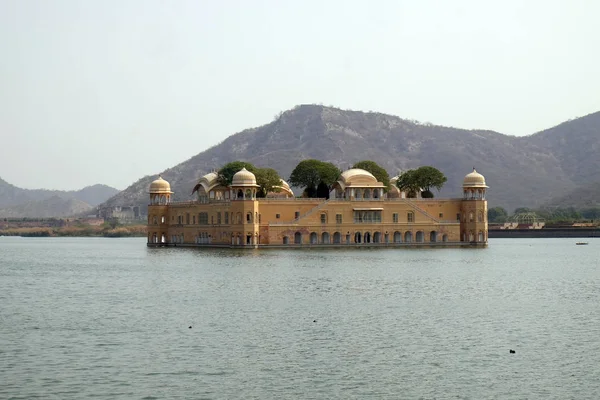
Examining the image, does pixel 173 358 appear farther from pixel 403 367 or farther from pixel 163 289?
pixel 163 289

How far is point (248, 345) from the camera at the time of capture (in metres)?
26.6

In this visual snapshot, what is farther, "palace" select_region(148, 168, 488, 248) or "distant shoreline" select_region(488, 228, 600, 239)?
"distant shoreline" select_region(488, 228, 600, 239)

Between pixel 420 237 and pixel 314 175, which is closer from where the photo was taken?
pixel 420 237

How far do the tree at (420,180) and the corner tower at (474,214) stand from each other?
220 inches

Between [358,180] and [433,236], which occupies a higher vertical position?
[358,180]

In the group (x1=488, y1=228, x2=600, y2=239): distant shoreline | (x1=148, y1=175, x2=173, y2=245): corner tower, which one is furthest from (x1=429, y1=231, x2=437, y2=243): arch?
(x1=488, y1=228, x2=600, y2=239): distant shoreline

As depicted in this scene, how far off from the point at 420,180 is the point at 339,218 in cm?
1407

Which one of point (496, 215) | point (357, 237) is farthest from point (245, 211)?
point (496, 215)

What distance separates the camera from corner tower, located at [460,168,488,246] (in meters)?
91.8

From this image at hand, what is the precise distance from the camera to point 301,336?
92.5ft

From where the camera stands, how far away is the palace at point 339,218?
8596 cm

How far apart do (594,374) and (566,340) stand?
4719 millimetres

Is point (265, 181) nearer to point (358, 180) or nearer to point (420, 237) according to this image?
point (358, 180)

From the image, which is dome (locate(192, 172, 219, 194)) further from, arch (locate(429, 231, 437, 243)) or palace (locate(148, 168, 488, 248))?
arch (locate(429, 231, 437, 243))
